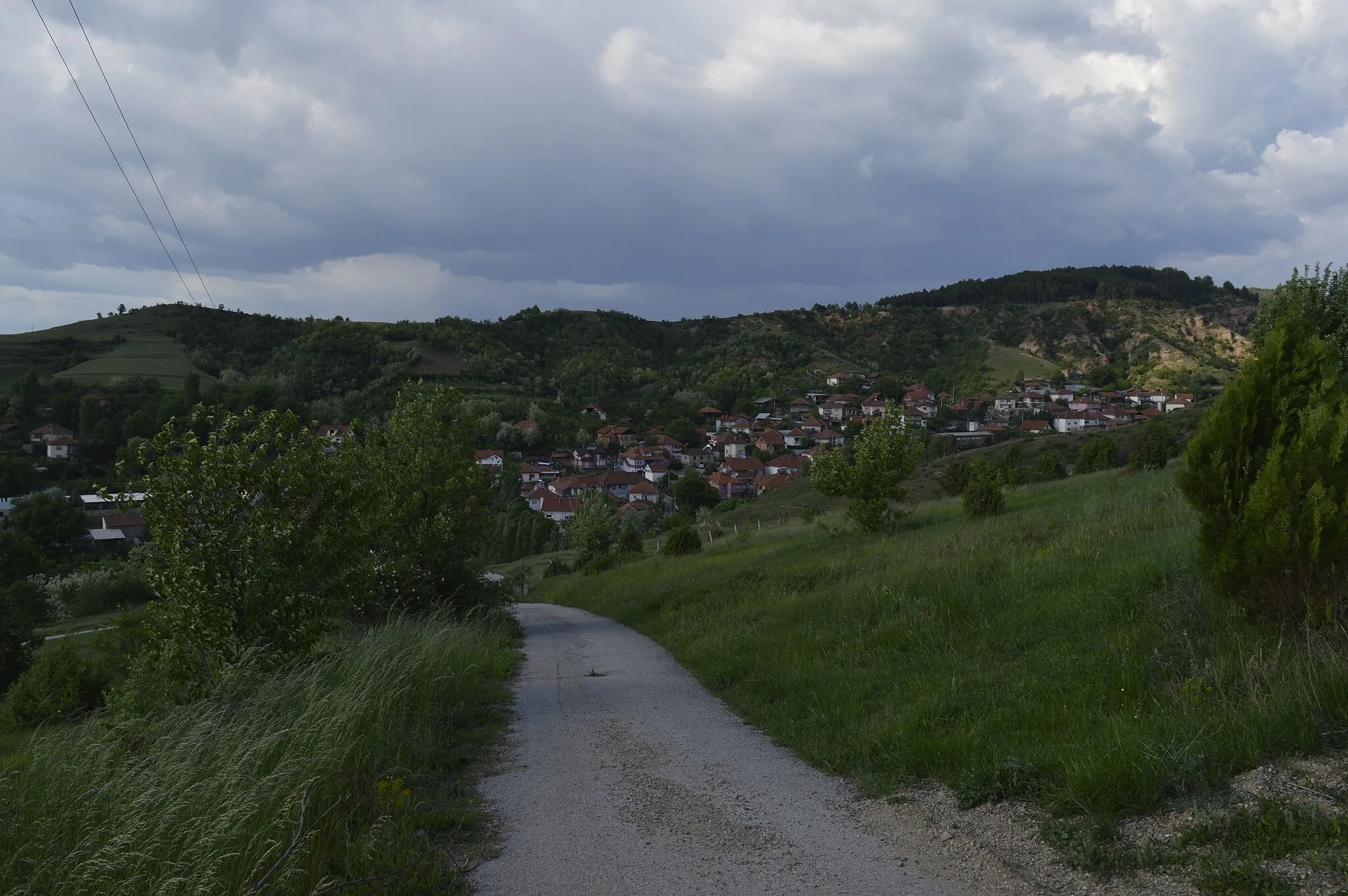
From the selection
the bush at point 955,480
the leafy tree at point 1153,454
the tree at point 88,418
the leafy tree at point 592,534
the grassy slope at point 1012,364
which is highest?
the grassy slope at point 1012,364

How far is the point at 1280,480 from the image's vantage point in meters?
5.70

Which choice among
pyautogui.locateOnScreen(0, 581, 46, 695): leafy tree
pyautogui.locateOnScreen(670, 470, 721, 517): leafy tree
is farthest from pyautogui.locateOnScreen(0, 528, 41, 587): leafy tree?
pyautogui.locateOnScreen(670, 470, 721, 517): leafy tree

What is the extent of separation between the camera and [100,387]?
7581 cm

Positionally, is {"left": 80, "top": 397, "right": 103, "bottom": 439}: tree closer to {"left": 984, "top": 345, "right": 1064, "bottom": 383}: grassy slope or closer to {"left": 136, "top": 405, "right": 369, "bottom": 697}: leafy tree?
{"left": 136, "top": 405, "right": 369, "bottom": 697}: leafy tree

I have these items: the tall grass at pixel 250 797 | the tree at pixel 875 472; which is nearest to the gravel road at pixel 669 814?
the tall grass at pixel 250 797

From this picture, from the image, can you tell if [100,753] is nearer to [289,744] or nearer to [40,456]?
[289,744]

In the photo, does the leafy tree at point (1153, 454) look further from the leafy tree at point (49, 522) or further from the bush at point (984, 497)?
the leafy tree at point (49, 522)

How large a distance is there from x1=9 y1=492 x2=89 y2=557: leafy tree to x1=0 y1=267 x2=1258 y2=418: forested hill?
20.7 meters

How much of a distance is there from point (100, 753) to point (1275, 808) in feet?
22.2

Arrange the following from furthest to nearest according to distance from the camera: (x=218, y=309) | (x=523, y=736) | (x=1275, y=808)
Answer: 1. (x=218, y=309)
2. (x=523, y=736)
3. (x=1275, y=808)

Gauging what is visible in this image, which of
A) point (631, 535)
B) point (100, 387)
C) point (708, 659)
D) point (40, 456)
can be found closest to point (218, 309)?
point (100, 387)

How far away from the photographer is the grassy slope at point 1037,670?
4688 millimetres

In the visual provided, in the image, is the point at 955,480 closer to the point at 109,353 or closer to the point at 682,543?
the point at 682,543

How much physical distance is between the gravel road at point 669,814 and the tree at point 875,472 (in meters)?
16.2
